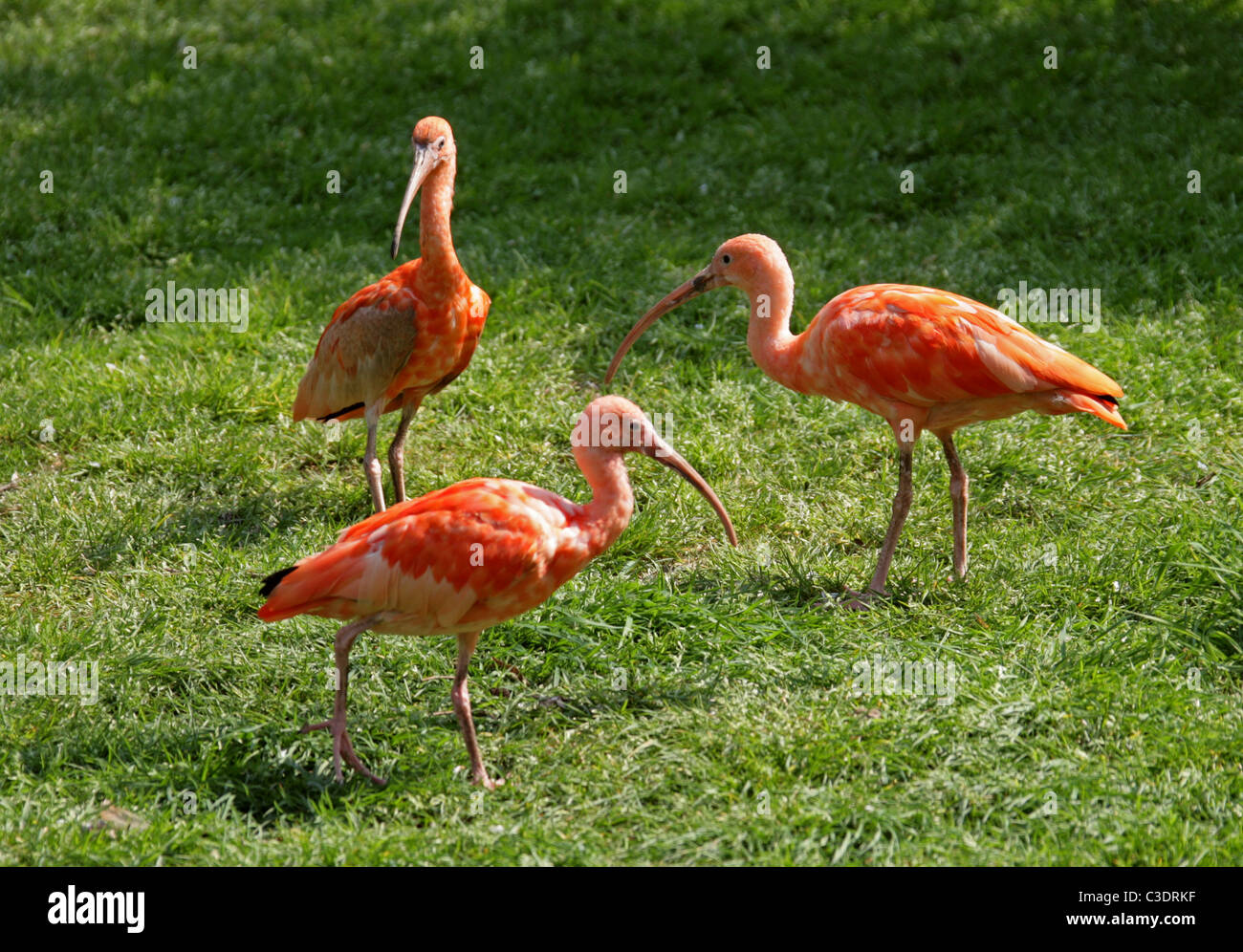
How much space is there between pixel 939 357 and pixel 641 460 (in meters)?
1.84

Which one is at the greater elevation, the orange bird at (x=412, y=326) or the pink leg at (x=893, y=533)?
the orange bird at (x=412, y=326)

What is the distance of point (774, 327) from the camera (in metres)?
5.59

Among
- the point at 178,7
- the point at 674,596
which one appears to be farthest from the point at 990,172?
the point at 178,7

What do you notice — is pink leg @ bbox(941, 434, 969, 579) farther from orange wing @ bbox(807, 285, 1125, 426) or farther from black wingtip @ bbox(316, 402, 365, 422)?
black wingtip @ bbox(316, 402, 365, 422)

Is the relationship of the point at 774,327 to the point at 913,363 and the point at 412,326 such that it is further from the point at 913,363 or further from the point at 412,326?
the point at 412,326

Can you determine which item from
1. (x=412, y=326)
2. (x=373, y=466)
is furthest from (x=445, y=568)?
(x=412, y=326)

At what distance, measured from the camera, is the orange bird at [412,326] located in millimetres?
5898

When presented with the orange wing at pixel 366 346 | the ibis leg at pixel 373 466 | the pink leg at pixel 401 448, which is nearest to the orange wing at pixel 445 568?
the ibis leg at pixel 373 466

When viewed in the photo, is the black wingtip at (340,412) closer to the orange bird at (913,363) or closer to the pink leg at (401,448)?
the pink leg at (401,448)

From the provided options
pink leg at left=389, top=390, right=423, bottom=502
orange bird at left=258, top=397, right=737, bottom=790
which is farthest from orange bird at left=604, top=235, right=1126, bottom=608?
pink leg at left=389, top=390, right=423, bottom=502

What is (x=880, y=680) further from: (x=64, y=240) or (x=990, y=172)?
(x=64, y=240)

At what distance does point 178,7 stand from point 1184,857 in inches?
423

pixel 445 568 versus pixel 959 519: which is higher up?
pixel 959 519

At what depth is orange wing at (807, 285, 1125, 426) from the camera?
200 inches
